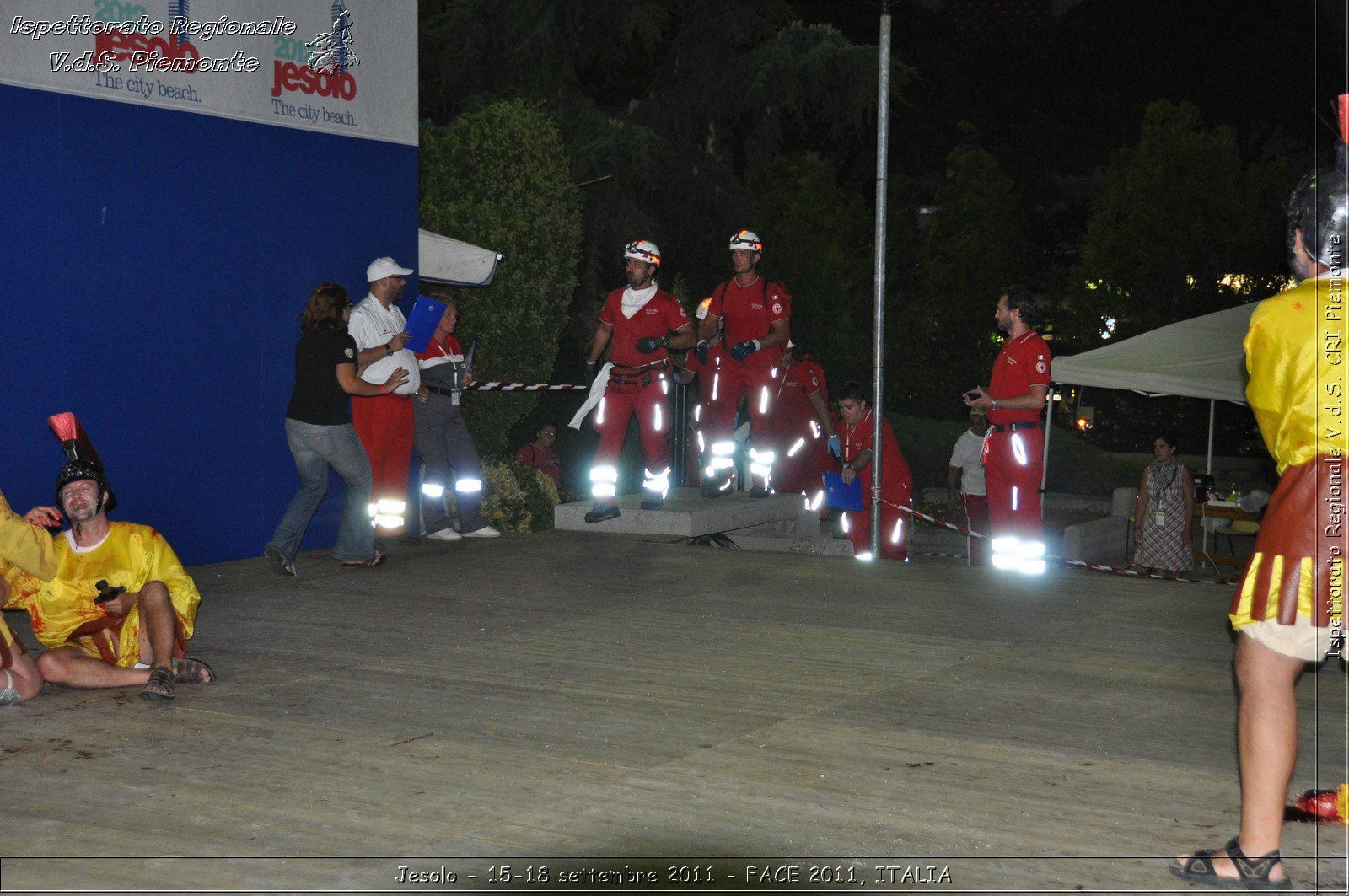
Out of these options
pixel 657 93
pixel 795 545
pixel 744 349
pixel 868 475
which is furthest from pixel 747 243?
pixel 657 93

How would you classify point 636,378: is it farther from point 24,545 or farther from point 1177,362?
point 1177,362

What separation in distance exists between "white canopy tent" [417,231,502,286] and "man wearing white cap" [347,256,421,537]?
199cm

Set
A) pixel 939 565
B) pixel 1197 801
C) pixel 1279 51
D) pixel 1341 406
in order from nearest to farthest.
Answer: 1. pixel 1341 406
2. pixel 1197 801
3. pixel 939 565
4. pixel 1279 51

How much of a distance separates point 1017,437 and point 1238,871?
588cm

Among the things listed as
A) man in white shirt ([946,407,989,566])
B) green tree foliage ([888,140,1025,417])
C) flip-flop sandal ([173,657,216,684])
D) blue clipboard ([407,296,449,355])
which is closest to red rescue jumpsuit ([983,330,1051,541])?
man in white shirt ([946,407,989,566])

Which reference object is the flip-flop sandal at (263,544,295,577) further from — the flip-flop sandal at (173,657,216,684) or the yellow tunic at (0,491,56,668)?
the yellow tunic at (0,491,56,668)

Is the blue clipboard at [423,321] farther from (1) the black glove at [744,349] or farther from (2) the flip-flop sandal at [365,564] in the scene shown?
(1) the black glove at [744,349]

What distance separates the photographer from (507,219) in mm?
13773

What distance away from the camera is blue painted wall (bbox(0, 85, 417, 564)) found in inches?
347

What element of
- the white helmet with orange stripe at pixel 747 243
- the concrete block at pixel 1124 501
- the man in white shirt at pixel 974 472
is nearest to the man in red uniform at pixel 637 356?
the white helmet with orange stripe at pixel 747 243

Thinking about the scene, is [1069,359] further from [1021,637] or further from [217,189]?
[217,189]

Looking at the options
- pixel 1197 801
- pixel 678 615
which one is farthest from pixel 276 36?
pixel 1197 801

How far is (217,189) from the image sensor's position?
9.92 m

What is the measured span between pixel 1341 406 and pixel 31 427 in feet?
24.3
